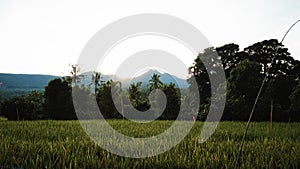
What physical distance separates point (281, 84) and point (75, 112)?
1550cm

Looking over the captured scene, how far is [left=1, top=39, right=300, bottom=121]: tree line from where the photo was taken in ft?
65.2

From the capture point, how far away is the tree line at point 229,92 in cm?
1986

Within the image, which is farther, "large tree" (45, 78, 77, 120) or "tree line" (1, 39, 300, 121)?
"large tree" (45, 78, 77, 120)

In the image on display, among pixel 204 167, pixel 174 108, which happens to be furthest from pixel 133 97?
pixel 204 167

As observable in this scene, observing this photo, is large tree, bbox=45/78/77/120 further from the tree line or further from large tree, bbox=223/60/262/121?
large tree, bbox=223/60/262/121

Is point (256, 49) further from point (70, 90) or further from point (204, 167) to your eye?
point (204, 167)

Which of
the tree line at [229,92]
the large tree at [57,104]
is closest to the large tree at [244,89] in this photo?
the tree line at [229,92]

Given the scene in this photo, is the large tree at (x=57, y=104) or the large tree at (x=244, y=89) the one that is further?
the large tree at (x=57, y=104)

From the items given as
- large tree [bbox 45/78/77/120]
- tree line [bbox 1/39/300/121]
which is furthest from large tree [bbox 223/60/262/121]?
large tree [bbox 45/78/77/120]

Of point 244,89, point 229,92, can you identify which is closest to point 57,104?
point 229,92

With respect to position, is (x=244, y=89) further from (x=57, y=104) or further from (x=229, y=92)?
(x=57, y=104)

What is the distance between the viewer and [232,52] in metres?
32.4

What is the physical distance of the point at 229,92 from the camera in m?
20.8

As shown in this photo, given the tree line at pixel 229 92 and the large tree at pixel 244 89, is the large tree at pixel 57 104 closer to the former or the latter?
the tree line at pixel 229 92
